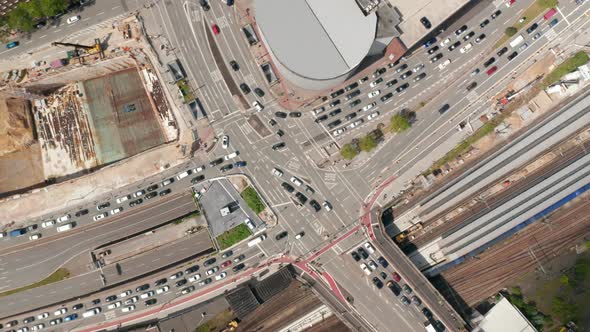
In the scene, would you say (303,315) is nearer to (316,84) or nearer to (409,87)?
(316,84)

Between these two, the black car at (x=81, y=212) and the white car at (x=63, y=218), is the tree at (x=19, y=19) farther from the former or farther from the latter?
the white car at (x=63, y=218)

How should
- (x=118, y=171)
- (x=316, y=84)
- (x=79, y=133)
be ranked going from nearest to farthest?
(x=316, y=84), (x=118, y=171), (x=79, y=133)

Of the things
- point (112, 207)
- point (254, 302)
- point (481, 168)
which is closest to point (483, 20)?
point (481, 168)

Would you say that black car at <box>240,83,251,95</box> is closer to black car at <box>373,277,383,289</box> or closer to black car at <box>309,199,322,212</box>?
black car at <box>309,199,322,212</box>

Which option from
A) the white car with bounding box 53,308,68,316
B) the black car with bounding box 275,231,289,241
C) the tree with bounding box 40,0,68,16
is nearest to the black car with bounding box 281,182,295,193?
the black car with bounding box 275,231,289,241

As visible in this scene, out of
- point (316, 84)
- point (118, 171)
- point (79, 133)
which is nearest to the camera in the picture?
A: point (316, 84)
